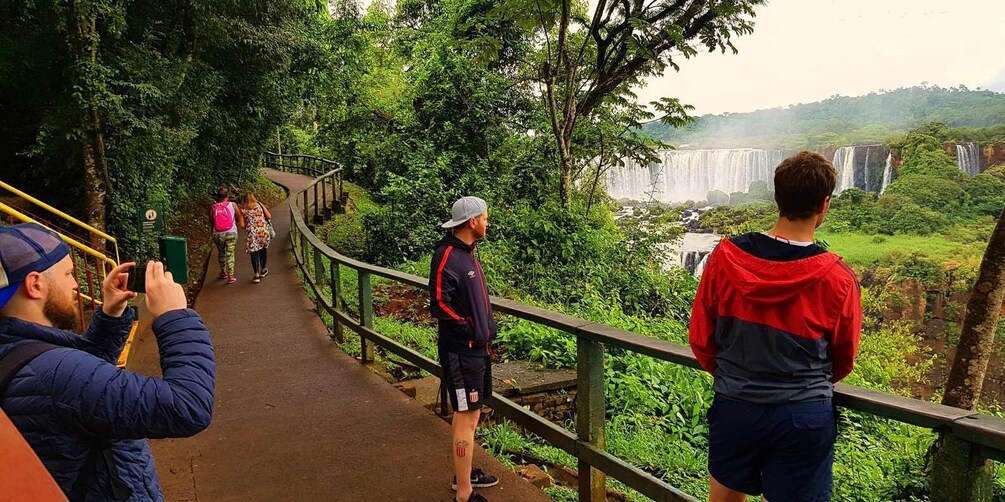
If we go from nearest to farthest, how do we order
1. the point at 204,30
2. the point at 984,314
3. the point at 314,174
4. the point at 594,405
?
the point at 594,405 → the point at 984,314 → the point at 204,30 → the point at 314,174

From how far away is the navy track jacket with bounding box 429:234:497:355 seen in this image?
11.2 feet

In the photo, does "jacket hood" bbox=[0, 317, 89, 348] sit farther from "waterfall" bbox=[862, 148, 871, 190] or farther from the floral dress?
"waterfall" bbox=[862, 148, 871, 190]

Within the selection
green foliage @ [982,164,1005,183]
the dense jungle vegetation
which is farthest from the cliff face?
the dense jungle vegetation

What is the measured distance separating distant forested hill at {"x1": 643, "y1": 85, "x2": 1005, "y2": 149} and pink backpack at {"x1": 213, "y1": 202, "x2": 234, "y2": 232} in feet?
136

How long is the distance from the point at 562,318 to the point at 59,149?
1101cm

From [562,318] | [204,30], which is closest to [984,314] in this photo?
[562,318]

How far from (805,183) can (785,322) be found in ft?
1.52

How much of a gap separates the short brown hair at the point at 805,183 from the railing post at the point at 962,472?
79cm

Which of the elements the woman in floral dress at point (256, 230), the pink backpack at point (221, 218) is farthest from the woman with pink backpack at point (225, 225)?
the woman in floral dress at point (256, 230)

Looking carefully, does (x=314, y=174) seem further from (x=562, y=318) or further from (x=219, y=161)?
(x=562, y=318)

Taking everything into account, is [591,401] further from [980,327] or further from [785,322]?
[980,327]

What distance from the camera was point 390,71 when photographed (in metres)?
27.1

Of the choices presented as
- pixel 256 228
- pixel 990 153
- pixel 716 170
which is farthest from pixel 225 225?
pixel 990 153

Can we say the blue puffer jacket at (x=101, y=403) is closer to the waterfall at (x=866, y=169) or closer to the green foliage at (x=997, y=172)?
the green foliage at (x=997, y=172)
